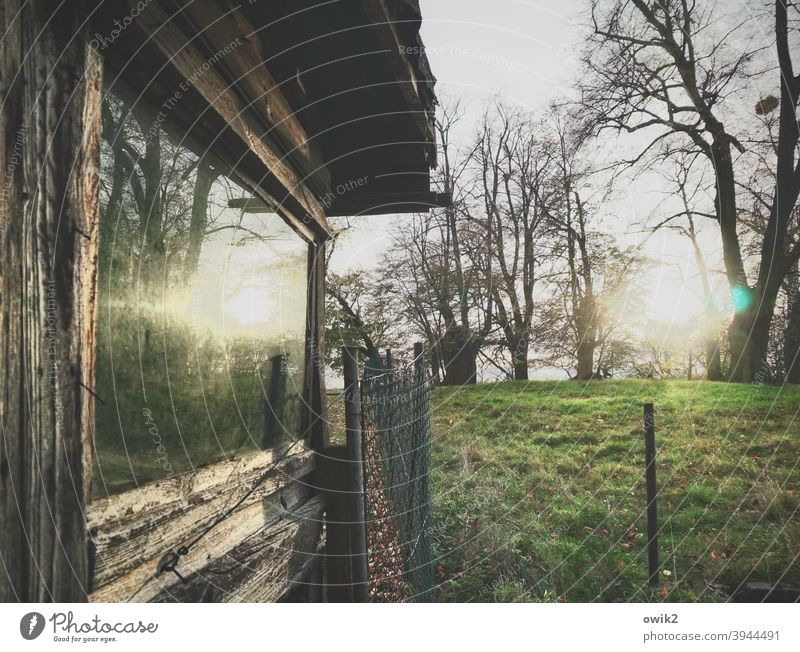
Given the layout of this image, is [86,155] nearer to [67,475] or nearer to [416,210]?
[67,475]

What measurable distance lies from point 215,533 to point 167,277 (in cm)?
95

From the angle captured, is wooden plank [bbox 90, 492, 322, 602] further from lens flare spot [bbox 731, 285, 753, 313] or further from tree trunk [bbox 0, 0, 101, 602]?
lens flare spot [bbox 731, 285, 753, 313]

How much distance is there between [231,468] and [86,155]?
128 cm

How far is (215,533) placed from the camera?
175 cm

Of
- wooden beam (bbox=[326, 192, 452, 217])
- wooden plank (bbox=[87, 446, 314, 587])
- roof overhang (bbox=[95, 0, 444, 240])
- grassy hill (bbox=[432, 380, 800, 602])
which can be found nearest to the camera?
wooden plank (bbox=[87, 446, 314, 587])

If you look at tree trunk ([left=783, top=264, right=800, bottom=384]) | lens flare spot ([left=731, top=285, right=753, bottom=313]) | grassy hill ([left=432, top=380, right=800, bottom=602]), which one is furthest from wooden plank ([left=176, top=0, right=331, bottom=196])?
tree trunk ([left=783, top=264, right=800, bottom=384])

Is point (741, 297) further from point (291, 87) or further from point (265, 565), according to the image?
point (265, 565)

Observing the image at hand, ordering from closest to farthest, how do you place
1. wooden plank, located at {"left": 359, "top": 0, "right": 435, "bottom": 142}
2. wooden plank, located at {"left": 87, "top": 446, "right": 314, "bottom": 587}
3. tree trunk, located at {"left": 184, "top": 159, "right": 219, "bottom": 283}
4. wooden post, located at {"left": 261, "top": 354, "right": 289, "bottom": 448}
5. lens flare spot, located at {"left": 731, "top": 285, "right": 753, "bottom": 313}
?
wooden plank, located at {"left": 87, "top": 446, "right": 314, "bottom": 587}
tree trunk, located at {"left": 184, "top": 159, "right": 219, "bottom": 283}
wooden plank, located at {"left": 359, "top": 0, "right": 435, "bottom": 142}
wooden post, located at {"left": 261, "top": 354, "right": 289, "bottom": 448}
lens flare spot, located at {"left": 731, "top": 285, "right": 753, "bottom": 313}

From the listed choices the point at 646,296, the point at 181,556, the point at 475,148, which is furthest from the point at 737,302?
the point at 181,556

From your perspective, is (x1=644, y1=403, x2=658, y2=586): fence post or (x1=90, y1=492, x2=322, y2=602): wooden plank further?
(x1=644, y1=403, x2=658, y2=586): fence post

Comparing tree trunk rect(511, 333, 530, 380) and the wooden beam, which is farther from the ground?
the wooden beam

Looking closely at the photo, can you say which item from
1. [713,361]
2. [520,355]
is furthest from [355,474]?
[713,361]

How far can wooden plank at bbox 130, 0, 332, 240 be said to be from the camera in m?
1.37

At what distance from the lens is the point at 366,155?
3.24 metres
